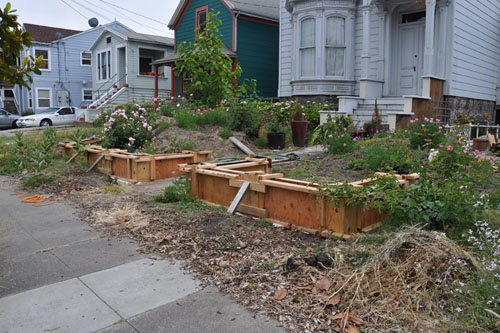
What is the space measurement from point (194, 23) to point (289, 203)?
19.3 metres

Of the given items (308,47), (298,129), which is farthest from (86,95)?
(298,129)

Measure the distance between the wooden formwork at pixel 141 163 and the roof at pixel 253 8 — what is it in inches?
525

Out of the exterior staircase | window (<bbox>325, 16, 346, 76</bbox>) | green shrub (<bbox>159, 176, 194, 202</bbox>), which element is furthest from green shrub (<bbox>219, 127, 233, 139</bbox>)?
window (<bbox>325, 16, 346, 76</bbox>)

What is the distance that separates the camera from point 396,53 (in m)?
13.9

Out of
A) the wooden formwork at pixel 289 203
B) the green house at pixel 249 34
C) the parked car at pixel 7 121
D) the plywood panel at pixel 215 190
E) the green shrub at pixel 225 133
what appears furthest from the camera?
the parked car at pixel 7 121

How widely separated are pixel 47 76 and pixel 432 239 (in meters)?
35.2

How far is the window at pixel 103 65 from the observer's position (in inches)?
1161

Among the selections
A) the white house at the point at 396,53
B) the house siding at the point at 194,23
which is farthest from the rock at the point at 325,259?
the house siding at the point at 194,23

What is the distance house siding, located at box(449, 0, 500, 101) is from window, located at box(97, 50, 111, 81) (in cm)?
2331

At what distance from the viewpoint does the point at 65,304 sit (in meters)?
3.14

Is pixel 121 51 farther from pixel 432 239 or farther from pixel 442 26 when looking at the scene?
pixel 432 239

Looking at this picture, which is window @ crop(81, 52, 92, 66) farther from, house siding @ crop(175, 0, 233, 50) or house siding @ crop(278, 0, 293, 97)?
house siding @ crop(278, 0, 293, 97)

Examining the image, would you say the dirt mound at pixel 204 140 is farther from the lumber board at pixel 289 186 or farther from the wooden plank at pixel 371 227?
the wooden plank at pixel 371 227

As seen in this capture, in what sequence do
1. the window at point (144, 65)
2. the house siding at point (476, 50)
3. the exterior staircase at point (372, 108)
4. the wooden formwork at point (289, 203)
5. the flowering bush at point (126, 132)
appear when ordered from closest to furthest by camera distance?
the wooden formwork at point (289, 203)
the flowering bush at point (126, 132)
the exterior staircase at point (372, 108)
the house siding at point (476, 50)
the window at point (144, 65)
